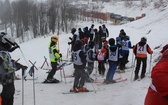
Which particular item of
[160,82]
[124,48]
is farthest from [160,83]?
[124,48]

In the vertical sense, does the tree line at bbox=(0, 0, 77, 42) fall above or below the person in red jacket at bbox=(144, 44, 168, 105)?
above

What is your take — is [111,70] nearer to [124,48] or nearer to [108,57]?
[108,57]

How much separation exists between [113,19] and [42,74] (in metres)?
55.5

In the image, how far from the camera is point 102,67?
11797 millimetres

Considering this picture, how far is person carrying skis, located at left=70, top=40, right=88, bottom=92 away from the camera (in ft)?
28.9

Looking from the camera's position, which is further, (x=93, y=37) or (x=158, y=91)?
(x=93, y=37)

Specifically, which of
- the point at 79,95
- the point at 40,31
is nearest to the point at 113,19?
the point at 40,31

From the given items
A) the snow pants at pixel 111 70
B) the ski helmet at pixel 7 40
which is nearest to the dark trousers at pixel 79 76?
the snow pants at pixel 111 70

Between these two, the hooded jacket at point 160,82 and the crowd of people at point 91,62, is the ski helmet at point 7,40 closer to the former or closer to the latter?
the crowd of people at point 91,62

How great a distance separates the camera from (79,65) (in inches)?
356

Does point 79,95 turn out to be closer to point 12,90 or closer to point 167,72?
point 12,90

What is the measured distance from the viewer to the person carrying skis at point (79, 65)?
28.9 ft

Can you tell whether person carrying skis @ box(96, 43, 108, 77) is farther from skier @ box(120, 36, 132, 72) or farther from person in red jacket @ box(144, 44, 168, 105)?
person in red jacket @ box(144, 44, 168, 105)

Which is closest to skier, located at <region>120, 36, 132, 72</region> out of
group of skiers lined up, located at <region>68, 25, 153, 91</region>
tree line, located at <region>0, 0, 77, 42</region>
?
group of skiers lined up, located at <region>68, 25, 153, 91</region>
